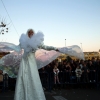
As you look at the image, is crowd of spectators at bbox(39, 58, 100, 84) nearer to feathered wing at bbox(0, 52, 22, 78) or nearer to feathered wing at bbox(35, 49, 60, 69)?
feathered wing at bbox(0, 52, 22, 78)

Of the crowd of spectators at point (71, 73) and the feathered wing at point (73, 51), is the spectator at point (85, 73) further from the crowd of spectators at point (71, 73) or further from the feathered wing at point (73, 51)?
the feathered wing at point (73, 51)

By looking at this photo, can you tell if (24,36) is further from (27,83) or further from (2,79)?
(2,79)

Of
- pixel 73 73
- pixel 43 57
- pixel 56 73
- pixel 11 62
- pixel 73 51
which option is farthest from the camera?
pixel 73 73

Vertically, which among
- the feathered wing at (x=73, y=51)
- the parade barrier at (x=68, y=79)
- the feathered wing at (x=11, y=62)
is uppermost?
the feathered wing at (x=73, y=51)

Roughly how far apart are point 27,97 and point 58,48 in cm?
191

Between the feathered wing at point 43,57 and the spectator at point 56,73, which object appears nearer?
the feathered wing at point 43,57

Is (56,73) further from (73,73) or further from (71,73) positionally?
(73,73)

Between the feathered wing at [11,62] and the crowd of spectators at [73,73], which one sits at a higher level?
the feathered wing at [11,62]

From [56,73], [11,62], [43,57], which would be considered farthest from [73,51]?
[56,73]

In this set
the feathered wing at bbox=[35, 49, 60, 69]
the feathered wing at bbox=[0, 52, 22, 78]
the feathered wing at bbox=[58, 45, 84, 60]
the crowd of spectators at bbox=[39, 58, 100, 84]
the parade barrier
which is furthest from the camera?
the crowd of spectators at bbox=[39, 58, 100, 84]

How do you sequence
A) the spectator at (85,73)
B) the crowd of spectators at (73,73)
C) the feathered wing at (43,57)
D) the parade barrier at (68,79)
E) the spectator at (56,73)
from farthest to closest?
the spectator at (85,73)
the crowd of spectators at (73,73)
the spectator at (56,73)
the parade barrier at (68,79)
the feathered wing at (43,57)

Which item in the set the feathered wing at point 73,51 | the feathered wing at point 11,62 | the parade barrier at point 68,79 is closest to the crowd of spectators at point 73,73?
the parade barrier at point 68,79

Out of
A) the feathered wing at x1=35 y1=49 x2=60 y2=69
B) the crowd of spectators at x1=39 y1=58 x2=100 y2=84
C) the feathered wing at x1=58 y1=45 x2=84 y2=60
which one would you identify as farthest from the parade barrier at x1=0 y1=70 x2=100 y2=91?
the feathered wing at x1=58 y1=45 x2=84 y2=60

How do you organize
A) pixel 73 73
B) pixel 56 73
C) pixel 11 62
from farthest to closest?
pixel 73 73
pixel 56 73
pixel 11 62
